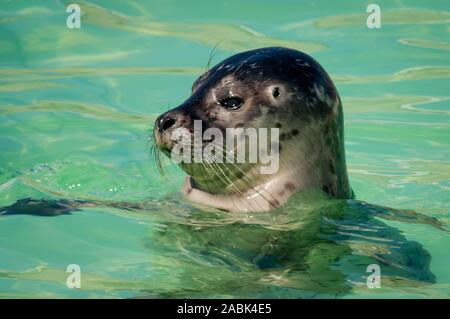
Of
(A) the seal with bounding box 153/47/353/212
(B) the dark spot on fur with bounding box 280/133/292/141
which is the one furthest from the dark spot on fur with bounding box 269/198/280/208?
(B) the dark spot on fur with bounding box 280/133/292/141

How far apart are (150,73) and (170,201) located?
4217mm

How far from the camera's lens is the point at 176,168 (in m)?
7.99

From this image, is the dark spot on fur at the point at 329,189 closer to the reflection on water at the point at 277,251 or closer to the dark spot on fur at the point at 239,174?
the reflection on water at the point at 277,251

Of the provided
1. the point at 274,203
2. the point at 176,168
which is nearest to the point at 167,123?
the point at 274,203

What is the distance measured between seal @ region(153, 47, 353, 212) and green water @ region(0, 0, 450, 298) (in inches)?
6.0

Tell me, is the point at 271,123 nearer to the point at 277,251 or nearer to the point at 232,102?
the point at 232,102

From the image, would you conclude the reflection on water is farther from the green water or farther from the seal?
the seal

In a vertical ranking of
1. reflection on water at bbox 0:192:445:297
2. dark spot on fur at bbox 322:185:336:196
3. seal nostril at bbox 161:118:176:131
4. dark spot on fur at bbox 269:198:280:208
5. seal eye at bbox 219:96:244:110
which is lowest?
reflection on water at bbox 0:192:445:297

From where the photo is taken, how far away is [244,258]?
545cm

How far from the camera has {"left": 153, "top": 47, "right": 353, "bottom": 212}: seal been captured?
5918 mm

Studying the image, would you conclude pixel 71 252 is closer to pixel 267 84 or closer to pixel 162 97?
pixel 267 84

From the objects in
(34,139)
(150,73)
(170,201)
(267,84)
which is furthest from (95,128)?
(267,84)
